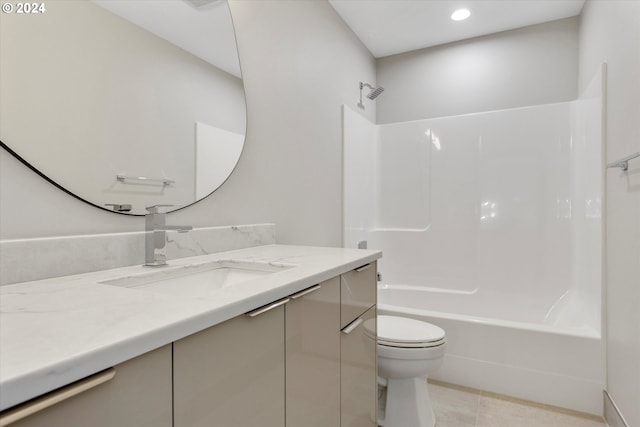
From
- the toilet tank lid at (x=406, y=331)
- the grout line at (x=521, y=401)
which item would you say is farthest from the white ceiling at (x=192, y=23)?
the grout line at (x=521, y=401)

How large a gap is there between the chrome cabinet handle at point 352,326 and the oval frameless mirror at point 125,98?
2.43ft

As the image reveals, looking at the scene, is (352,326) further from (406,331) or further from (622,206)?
(622,206)

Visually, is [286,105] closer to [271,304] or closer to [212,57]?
[212,57]

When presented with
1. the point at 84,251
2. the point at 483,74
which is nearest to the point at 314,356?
the point at 84,251

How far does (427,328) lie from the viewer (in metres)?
1.81

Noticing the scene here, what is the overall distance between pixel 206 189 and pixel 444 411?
1.69 meters

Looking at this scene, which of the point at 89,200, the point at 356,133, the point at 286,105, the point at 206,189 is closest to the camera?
the point at 89,200

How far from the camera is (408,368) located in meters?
1.64

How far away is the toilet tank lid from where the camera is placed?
1.66 metres

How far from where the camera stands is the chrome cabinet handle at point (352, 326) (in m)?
1.18

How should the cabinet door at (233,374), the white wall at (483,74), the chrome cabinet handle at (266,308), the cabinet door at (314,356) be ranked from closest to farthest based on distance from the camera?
the cabinet door at (233,374) → the chrome cabinet handle at (266,308) → the cabinet door at (314,356) → the white wall at (483,74)

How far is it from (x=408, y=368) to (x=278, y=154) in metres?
1.24

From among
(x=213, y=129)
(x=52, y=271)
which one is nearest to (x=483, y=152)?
(x=213, y=129)

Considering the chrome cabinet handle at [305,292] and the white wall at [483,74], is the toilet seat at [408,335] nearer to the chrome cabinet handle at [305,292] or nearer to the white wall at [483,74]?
the chrome cabinet handle at [305,292]
